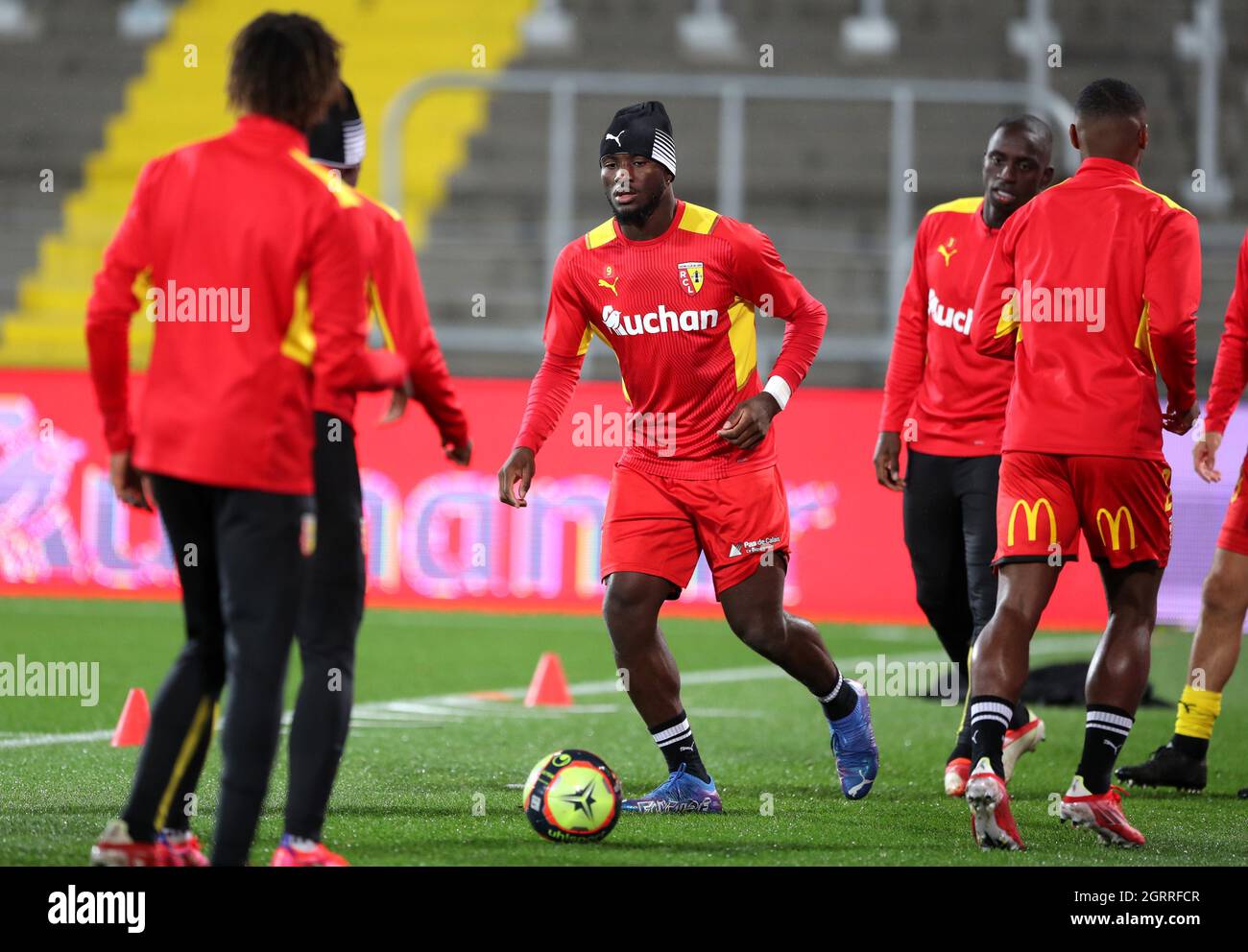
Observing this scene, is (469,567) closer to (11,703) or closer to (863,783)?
(11,703)

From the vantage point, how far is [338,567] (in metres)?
4.27

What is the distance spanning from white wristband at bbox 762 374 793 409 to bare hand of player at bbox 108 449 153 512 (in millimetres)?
2352

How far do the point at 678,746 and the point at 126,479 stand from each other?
239 centimetres

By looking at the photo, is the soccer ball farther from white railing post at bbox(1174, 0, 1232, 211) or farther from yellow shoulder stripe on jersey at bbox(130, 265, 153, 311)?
white railing post at bbox(1174, 0, 1232, 211)

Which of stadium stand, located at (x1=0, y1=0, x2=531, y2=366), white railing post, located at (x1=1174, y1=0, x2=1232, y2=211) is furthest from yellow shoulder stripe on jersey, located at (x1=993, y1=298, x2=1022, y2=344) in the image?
stadium stand, located at (x1=0, y1=0, x2=531, y2=366)

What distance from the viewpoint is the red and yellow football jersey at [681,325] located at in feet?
19.4

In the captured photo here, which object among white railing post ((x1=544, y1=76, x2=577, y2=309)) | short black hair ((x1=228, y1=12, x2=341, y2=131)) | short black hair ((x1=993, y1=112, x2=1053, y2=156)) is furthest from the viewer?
white railing post ((x1=544, y1=76, x2=577, y2=309))

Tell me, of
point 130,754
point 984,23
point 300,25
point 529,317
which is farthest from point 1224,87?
point 300,25

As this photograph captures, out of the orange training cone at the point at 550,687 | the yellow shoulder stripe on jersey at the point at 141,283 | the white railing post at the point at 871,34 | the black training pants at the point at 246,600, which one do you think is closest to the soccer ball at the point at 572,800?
the black training pants at the point at 246,600

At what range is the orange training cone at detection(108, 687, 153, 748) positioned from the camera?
273 inches

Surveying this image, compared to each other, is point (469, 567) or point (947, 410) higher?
point (947, 410)

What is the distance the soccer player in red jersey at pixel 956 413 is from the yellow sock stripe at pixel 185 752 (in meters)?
2.97

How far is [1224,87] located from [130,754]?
16.7 metres

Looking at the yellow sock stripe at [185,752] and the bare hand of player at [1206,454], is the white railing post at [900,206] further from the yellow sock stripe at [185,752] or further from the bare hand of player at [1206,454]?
the yellow sock stripe at [185,752]
